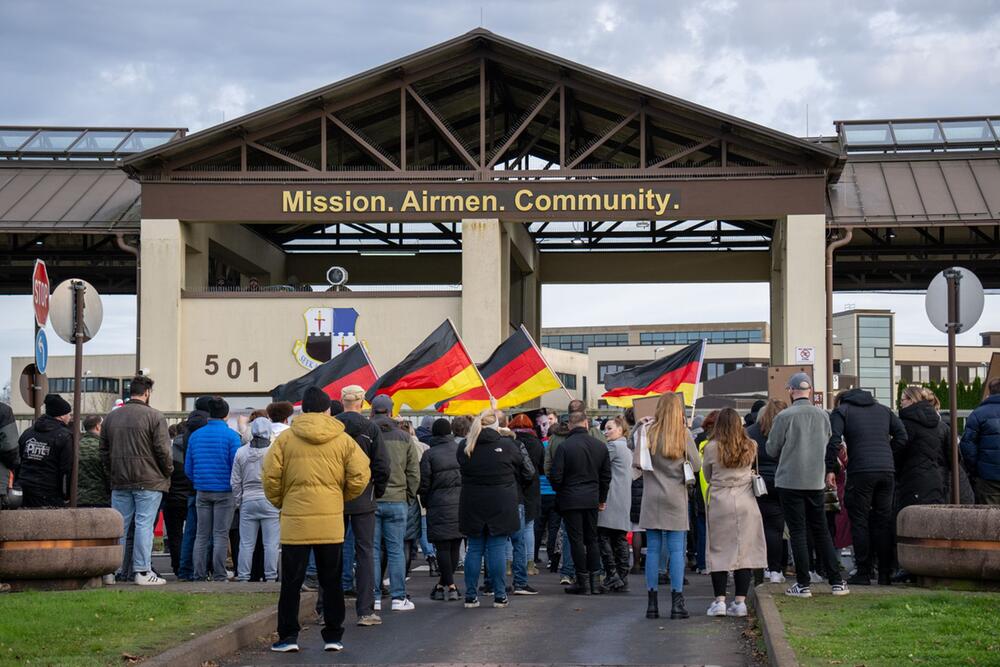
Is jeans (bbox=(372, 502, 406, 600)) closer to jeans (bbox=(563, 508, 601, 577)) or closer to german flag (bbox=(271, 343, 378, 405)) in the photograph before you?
jeans (bbox=(563, 508, 601, 577))

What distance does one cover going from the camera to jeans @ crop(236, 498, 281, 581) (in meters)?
14.3

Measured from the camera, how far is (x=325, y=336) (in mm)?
30297

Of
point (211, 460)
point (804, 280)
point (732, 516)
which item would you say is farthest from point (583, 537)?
point (804, 280)

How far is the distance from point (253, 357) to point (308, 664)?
21.4 m

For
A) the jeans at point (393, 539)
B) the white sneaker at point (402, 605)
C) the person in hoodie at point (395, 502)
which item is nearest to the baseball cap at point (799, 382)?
the person in hoodie at point (395, 502)

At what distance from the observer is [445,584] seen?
13.5m

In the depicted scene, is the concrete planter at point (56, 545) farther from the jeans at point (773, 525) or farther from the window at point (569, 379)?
the window at point (569, 379)

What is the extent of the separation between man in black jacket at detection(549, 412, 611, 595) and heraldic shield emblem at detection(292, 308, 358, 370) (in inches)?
656

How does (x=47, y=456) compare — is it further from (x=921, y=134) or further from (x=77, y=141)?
(x=921, y=134)

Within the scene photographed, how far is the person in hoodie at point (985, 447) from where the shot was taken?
13391 mm

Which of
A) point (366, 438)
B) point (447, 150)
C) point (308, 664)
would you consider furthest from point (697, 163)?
point (308, 664)

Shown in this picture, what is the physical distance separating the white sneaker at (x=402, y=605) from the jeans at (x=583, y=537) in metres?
1.95

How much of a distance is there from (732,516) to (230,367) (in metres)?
20.0

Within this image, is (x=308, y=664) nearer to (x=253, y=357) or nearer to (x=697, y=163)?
(x=253, y=357)
